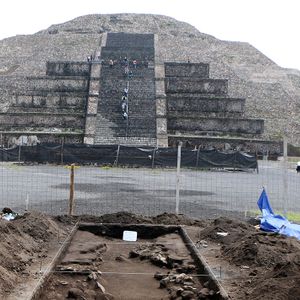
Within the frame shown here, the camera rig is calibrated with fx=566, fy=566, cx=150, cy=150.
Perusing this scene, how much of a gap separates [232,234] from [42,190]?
8100 mm

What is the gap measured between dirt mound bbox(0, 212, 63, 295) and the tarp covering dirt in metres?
15.6

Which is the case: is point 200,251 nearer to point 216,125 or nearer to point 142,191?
point 142,191

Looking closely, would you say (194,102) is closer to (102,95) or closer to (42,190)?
(102,95)

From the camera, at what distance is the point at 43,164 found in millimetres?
26969

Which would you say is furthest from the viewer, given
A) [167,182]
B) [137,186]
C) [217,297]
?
[167,182]

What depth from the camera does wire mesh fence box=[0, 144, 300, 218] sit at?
13641 mm

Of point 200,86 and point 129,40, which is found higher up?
point 129,40

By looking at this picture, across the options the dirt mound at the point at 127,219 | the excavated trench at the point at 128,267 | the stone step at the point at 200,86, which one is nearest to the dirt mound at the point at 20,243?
the excavated trench at the point at 128,267

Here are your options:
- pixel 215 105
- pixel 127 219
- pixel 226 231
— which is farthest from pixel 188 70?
pixel 226 231

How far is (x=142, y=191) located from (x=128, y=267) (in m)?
8.59

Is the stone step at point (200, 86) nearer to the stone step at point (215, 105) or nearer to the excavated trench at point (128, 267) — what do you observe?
the stone step at point (215, 105)

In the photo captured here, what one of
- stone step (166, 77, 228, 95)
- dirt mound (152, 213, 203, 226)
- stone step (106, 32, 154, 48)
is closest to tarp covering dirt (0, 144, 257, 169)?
dirt mound (152, 213, 203, 226)

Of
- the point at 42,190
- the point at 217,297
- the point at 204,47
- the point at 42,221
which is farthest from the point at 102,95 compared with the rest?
the point at 217,297

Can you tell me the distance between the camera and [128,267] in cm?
837
